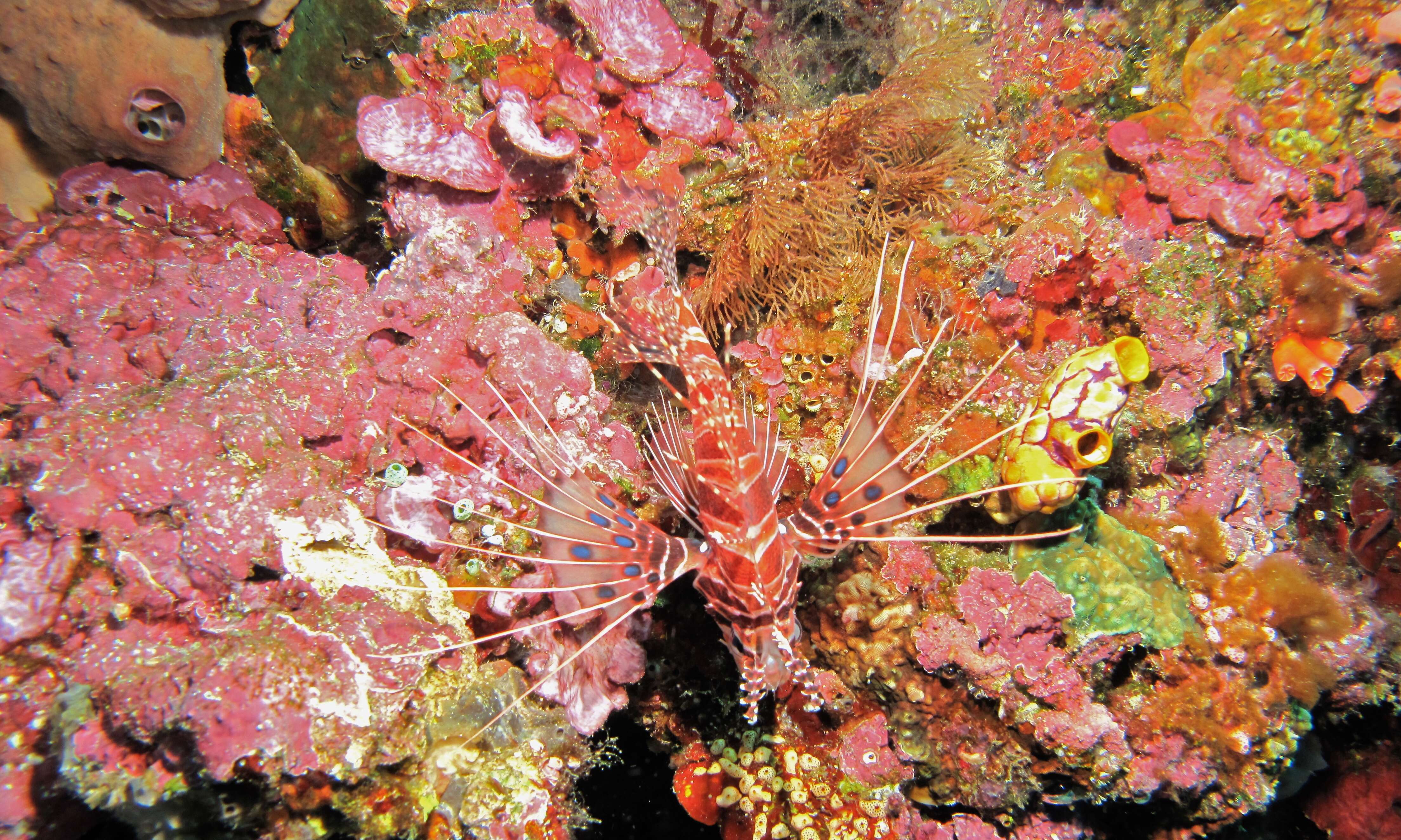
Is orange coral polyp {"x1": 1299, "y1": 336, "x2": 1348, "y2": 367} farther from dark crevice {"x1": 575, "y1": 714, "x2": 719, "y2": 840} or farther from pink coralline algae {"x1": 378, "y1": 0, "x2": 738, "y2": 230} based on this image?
dark crevice {"x1": 575, "y1": 714, "x2": 719, "y2": 840}

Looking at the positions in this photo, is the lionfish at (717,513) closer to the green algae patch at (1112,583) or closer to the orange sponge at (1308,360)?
the green algae patch at (1112,583)

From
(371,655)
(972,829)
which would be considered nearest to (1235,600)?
(972,829)

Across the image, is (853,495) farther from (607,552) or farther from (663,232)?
(663,232)

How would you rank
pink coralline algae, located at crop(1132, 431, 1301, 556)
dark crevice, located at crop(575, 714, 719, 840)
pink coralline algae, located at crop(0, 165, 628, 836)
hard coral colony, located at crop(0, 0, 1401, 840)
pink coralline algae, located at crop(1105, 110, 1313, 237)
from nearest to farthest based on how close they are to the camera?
pink coralline algae, located at crop(0, 165, 628, 836)
hard coral colony, located at crop(0, 0, 1401, 840)
pink coralline algae, located at crop(1132, 431, 1301, 556)
pink coralline algae, located at crop(1105, 110, 1313, 237)
dark crevice, located at crop(575, 714, 719, 840)

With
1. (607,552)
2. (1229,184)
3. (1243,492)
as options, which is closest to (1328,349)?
(1243,492)

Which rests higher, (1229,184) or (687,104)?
(1229,184)

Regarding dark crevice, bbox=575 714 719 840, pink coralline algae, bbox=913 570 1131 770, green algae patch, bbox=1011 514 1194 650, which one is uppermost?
green algae patch, bbox=1011 514 1194 650

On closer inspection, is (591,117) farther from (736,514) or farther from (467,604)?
(467,604)

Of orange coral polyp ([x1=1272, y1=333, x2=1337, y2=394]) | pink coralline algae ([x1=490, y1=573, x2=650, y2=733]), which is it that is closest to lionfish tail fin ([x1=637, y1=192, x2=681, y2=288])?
pink coralline algae ([x1=490, y1=573, x2=650, y2=733])

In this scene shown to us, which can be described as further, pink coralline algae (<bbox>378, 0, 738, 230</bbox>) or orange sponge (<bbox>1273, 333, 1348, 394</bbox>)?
orange sponge (<bbox>1273, 333, 1348, 394</bbox>)
